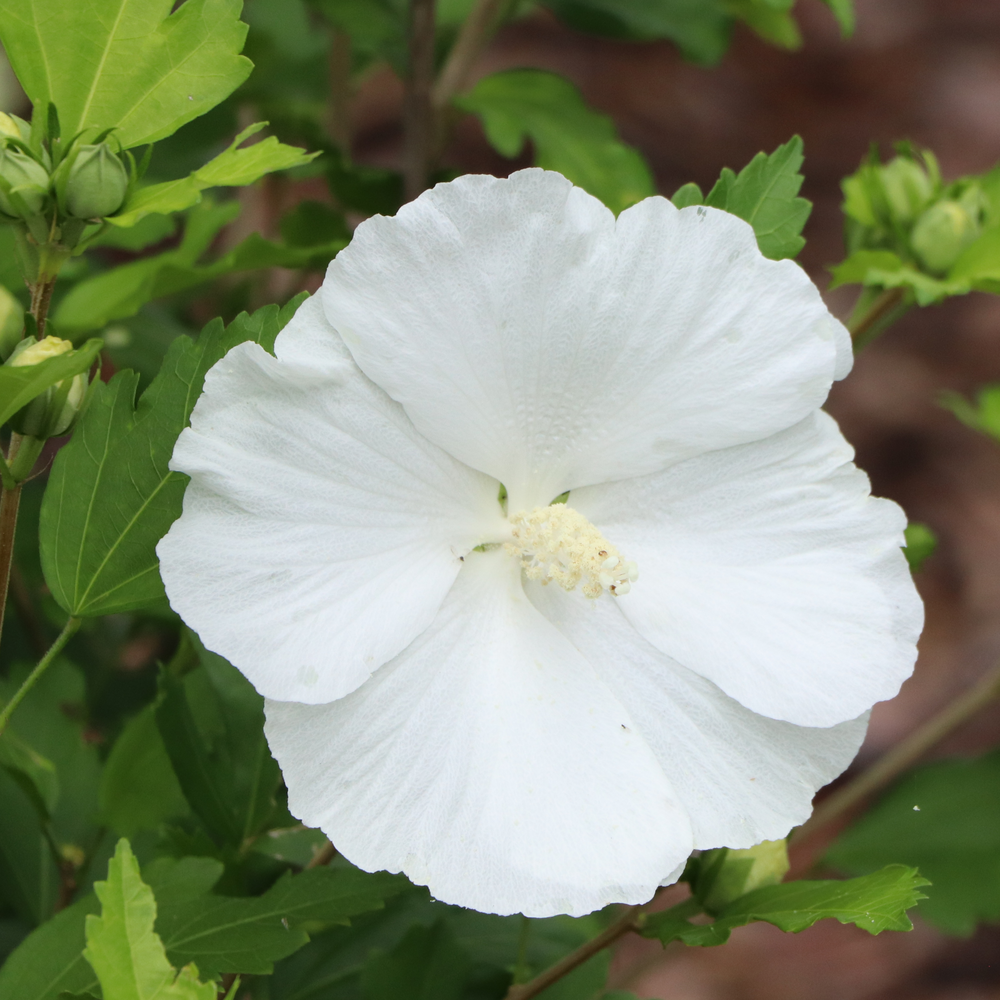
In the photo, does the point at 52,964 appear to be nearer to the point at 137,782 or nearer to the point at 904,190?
the point at 137,782

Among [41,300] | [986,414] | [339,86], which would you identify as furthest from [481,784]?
[339,86]

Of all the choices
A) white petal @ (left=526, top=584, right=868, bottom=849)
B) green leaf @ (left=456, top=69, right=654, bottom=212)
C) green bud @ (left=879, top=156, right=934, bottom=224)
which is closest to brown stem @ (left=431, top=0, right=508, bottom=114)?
green leaf @ (left=456, top=69, right=654, bottom=212)

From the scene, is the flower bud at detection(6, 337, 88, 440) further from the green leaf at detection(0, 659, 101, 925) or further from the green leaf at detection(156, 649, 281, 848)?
the green leaf at detection(0, 659, 101, 925)

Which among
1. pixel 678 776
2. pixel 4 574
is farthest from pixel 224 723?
pixel 678 776

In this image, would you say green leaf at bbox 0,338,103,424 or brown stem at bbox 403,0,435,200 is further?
brown stem at bbox 403,0,435,200

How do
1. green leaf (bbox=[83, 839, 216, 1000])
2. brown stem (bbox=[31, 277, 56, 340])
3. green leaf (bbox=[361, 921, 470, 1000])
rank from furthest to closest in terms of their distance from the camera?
→ green leaf (bbox=[361, 921, 470, 1000])
brown stem (bbox=[31, 277, 56, 340])
green leaf (bbox=[83, 839, 216, 1000])

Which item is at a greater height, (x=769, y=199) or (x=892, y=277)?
(x=769, y=199)
